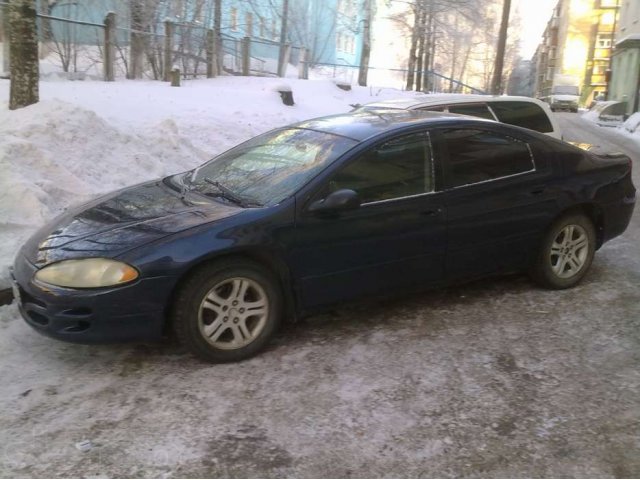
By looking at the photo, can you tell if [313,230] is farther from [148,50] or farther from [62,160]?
[148,50]

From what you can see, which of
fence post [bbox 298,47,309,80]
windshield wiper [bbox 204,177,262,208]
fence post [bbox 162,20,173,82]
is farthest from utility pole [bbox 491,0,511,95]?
windshield wiper [bbox 204,177,262,208]

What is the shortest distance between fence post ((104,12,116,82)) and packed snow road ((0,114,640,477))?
11.7m

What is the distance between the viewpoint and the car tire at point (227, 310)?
11.8 ft

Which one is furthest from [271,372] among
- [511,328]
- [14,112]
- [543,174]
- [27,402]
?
[14,112]

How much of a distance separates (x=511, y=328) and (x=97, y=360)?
2.80 meters

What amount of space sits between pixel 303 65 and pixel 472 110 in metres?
18.8

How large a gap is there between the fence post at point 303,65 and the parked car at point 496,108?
1818 cm

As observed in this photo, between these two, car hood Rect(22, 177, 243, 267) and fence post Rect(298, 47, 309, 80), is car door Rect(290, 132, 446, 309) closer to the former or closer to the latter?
car hood Rect(22, 177, 243, 267)

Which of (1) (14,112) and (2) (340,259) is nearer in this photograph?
(2) (340,259)

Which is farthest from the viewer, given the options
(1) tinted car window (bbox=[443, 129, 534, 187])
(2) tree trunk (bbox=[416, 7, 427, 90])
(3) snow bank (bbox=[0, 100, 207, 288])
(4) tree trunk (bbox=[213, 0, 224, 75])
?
(2) tree trunk (bbox=[416, 7, 427, 90])

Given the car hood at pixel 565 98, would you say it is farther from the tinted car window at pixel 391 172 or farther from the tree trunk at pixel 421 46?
the tinted car window at pixel 391 172

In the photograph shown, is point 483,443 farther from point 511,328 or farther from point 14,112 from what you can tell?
point 14,112

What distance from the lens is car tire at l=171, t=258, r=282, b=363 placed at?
3.59 meters

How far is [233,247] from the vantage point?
3637mm
